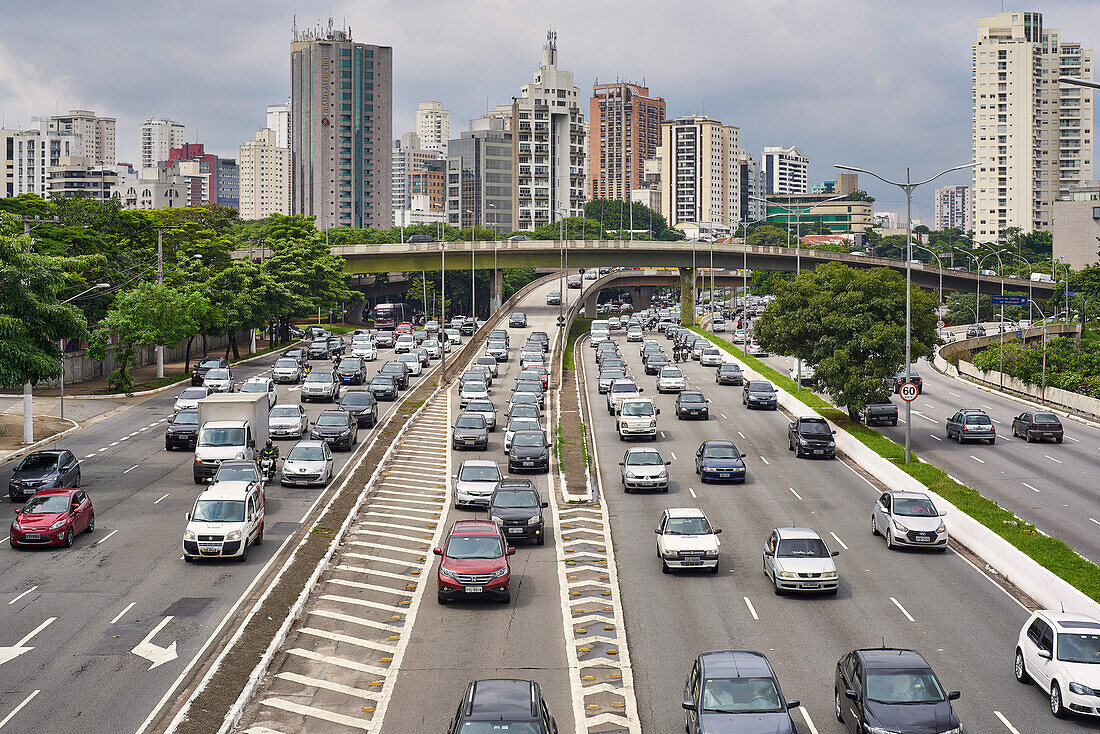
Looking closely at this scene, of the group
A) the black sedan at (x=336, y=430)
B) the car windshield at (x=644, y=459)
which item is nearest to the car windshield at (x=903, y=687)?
the car windshield at (x=644, y=459)

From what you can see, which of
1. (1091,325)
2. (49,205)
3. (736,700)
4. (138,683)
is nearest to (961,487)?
(736,700)

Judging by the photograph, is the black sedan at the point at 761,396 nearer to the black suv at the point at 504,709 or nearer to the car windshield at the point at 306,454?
the car windshield at the point at 306,454

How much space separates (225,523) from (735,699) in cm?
1672

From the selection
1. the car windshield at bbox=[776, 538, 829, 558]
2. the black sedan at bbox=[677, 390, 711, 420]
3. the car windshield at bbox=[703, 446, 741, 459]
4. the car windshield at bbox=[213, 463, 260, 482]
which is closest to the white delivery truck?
the car windshield at bbox=[213, 463, 260, 482]

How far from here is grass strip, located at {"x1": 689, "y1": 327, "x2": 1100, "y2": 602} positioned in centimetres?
2755

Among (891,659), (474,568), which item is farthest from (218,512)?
(891,659)

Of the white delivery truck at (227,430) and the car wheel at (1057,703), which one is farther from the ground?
the white delivery truck at (227,430)

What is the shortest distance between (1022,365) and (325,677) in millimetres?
76351

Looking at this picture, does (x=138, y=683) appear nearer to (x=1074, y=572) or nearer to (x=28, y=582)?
(x=28, y=582)

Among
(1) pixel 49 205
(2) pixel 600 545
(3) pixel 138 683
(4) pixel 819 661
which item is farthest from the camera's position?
(1) pixel 49 205

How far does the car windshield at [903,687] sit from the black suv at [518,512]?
14975mm

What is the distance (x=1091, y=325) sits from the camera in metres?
112

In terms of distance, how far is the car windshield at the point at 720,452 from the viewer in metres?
43.0

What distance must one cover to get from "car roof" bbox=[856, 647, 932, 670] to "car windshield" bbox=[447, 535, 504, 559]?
9983 millimetres
